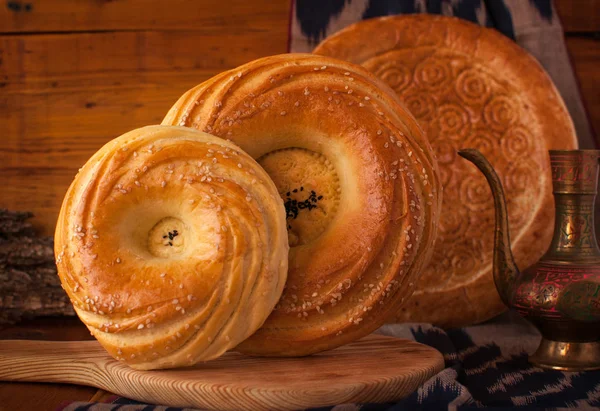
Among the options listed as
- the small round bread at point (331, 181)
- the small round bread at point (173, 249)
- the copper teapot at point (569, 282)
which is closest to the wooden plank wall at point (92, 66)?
the small round bread at point (331, 181)

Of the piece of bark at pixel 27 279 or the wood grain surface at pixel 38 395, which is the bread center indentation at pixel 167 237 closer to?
the wood grain surface at pixel 38 395

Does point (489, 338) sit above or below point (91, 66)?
below

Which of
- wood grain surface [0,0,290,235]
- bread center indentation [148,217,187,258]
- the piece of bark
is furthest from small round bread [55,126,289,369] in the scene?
wood grain surface [0,0,290,235]

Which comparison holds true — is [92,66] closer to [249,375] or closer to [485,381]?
[249,375]

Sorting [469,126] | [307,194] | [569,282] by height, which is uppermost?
[469,126]

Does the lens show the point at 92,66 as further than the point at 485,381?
Yes

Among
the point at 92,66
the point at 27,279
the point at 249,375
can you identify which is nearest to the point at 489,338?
the point at 249,375
